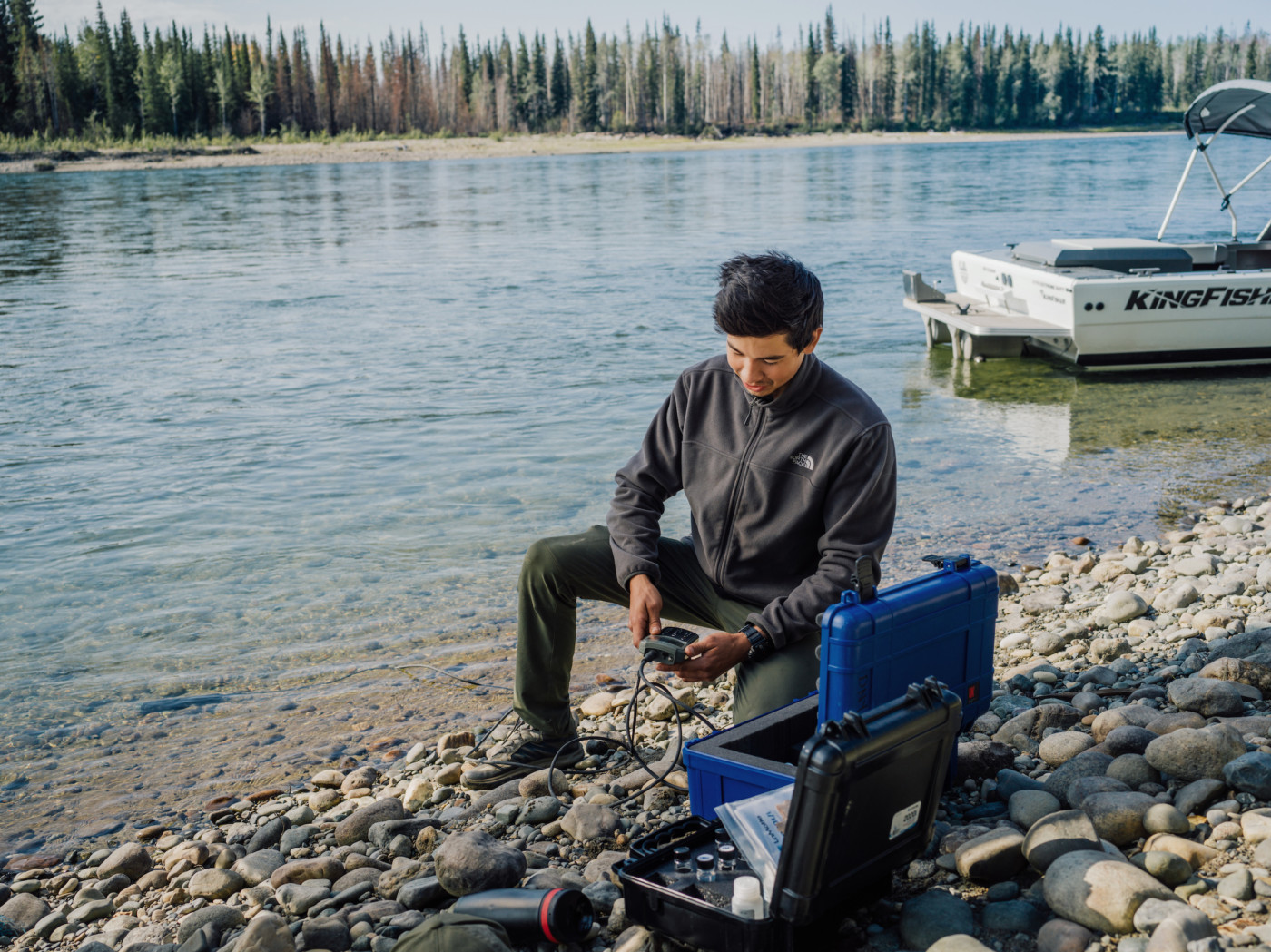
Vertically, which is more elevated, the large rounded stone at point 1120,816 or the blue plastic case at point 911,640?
the blue plastic case at point 911,640

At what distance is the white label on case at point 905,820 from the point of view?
230cm

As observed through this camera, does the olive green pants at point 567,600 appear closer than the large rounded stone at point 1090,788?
No

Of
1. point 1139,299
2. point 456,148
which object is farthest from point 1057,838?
point 456,148

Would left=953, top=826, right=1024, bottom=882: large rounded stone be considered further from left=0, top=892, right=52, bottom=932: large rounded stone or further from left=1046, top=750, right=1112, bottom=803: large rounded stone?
left=0, top=892, right=52, bottom=932: large rounded stone

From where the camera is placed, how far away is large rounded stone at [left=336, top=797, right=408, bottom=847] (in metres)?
3.27

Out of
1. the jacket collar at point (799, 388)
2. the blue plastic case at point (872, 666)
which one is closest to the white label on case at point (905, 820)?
the blue plastic case at point (872, 666)

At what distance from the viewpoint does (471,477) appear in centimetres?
812

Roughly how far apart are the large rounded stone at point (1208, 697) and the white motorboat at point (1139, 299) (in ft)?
25.4

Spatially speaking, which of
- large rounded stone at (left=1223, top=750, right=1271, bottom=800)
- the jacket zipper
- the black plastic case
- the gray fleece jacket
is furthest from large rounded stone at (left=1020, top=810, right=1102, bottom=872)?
the jacket zipper

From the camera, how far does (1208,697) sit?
3154 millimetres

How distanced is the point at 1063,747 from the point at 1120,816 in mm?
545

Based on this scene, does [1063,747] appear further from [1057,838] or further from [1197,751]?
[1057,838]

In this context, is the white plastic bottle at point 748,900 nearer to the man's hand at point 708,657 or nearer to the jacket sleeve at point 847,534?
the man's hand at point 708,657

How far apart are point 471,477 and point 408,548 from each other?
1621mm
